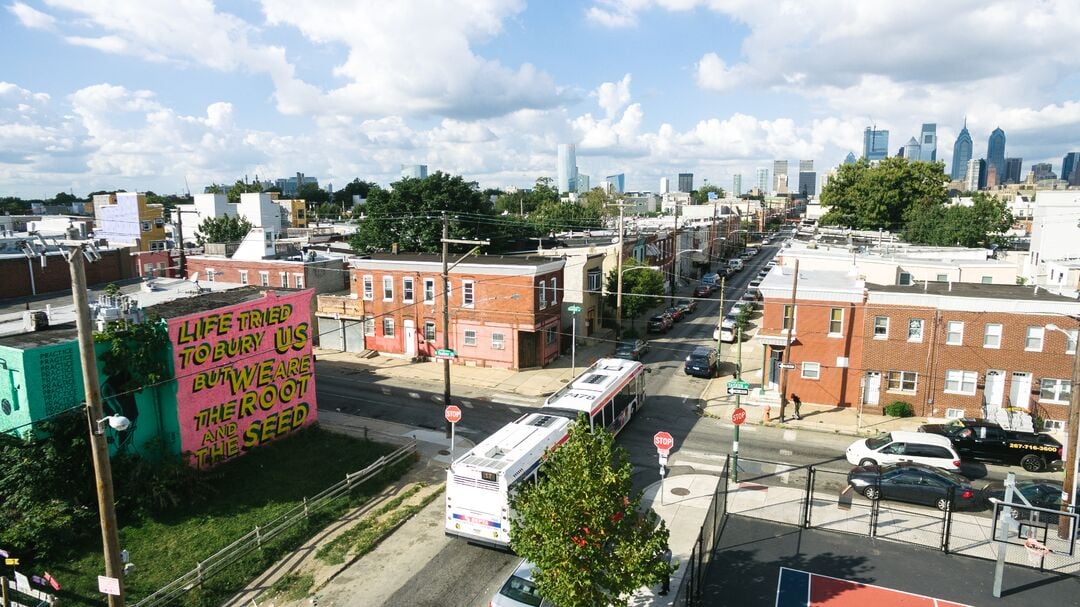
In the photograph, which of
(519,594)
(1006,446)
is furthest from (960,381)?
(519,594)

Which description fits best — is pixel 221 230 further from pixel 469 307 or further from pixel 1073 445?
pixel 1073 445

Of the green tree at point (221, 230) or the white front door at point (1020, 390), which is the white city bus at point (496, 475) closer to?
the white front door at point (1020, 390)

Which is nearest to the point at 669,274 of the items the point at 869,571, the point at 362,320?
the point at 362,320

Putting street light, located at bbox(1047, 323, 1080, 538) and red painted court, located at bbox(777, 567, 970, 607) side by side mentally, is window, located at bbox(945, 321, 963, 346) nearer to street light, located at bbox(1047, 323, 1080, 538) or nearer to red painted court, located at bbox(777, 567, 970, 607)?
street light, located at bbox(1047, 323, 1080, 538)

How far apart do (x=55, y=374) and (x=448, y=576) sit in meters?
13.4

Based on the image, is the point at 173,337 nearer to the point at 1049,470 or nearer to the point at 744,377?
the point at 744,377

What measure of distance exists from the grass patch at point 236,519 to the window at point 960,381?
2662 cm

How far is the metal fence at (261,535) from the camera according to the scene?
53.9ft

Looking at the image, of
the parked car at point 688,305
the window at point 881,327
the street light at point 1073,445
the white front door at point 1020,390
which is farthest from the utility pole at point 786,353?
the parked car at point 688,305

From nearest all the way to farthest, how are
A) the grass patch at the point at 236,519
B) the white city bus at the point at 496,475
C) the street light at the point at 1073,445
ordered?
the grass patch at the point at 236,519 < the white city bus at the point at 496,475 < the street light at the point at 1073,445

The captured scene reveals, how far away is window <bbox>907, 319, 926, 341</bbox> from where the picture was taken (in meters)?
31.8

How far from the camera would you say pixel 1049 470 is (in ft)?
85.3

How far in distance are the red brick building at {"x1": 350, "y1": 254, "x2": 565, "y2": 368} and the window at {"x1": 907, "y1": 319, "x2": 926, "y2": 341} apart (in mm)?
20653

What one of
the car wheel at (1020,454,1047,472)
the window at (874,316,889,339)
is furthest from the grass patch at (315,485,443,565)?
the car wheel at (1020,454,1047,472)
